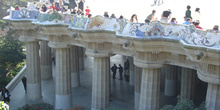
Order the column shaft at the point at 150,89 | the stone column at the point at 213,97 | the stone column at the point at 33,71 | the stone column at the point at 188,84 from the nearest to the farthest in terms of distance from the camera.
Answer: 1. the stone column at the point at 213,97
2. the column shaft at the point at 150,89
3. the stone column at the point at 188,84
4. the stone column at the point at 33,71

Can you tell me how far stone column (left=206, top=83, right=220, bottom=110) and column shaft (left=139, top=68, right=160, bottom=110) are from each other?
10.6 ft

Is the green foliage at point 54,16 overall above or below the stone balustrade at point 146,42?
above

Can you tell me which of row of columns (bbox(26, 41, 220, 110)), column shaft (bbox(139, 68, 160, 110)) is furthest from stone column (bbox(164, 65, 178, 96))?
column shaft (bbox(139, 68, 160, 110))

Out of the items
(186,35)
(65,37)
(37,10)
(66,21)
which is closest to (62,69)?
A: (65,37)

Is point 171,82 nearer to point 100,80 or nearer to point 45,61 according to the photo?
point 100,80

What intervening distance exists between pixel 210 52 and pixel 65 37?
11647 mm

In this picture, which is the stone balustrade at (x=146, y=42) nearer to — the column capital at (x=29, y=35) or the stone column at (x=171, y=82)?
the column capital at (x=29, y=35)

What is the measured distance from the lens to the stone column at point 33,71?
23.5 metres

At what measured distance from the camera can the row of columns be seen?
1458 centimetres

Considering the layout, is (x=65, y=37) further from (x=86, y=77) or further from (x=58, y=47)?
(x=86, y=77)

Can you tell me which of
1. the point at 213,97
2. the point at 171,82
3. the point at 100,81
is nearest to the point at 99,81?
the point at 100,81

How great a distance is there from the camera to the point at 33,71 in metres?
23.7

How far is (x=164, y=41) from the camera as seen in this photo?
42.1 feet

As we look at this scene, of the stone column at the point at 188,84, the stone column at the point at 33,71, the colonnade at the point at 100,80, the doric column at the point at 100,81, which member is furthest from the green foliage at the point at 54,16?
the stone column at the point at 188,84
